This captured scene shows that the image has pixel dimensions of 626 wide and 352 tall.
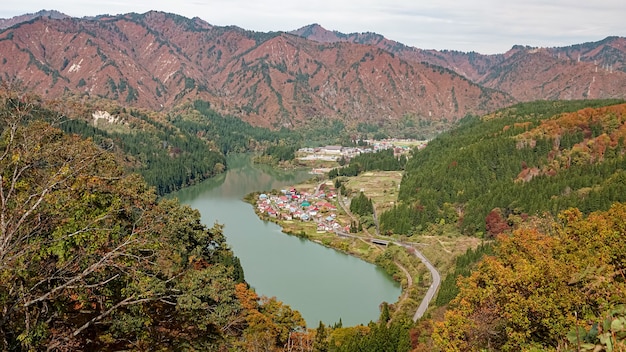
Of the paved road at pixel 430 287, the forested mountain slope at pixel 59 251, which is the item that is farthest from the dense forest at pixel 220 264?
the paved road at pixel 430 287

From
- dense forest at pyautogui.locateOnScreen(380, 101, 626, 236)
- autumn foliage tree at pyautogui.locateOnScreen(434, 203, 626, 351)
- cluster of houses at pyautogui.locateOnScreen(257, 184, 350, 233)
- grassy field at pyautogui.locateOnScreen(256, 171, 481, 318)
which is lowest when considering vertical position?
cluster of houses at pyautogui.locateOnScreen(257, 184, 350, 233)

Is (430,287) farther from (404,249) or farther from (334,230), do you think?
(334,230)

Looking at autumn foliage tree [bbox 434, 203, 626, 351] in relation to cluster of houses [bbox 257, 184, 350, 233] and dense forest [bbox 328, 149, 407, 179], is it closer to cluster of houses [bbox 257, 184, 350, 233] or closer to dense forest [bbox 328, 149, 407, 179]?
cluster of houses [bbox 257, 184, 350, 233]

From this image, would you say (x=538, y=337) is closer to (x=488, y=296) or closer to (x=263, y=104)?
(x=488, y=296)

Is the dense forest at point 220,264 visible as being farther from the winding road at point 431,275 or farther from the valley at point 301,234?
the winding road at point 431,275

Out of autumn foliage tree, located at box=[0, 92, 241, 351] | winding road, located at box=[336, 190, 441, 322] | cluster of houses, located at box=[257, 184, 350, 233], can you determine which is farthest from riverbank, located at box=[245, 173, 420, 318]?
autumn foliage tree, located at box=[0, 92, 241, 351]

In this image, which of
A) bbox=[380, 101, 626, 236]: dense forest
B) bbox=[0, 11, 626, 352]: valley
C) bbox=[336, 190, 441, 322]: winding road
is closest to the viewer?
bbox=[0, 11, 626, 352]: valley
